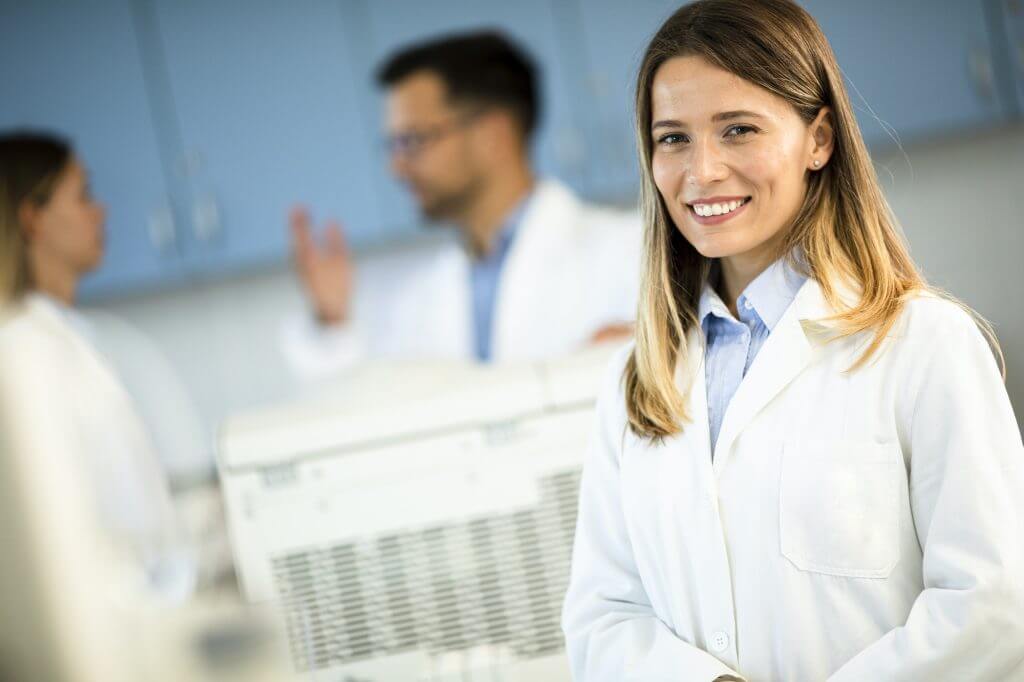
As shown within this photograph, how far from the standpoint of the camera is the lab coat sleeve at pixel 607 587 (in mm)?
1004

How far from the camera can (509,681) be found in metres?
1.18

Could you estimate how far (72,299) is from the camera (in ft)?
8.57

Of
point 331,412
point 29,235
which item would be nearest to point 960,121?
point 331,412

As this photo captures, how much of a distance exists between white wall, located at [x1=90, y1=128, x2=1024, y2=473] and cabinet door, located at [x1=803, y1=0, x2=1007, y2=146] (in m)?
0.20

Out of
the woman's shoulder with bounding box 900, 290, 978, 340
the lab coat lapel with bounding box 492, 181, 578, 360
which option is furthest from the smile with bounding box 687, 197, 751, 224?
the lab coat lapel with bounding box 492, 181, 578, 360

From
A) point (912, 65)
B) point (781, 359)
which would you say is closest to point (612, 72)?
point (912, 65)

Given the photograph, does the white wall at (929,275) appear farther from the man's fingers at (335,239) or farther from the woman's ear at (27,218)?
the woman's ear at (27,218)

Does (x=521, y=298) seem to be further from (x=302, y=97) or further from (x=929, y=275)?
(x=929, y=275)

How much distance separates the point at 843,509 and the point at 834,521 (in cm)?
1

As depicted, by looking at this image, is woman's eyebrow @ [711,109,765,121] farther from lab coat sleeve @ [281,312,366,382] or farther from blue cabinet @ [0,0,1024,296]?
lab coat sleeve @ [281,312,366,382]

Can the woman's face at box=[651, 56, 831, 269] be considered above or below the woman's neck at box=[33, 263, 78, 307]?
above

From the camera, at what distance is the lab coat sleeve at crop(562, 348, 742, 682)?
100 centimetres

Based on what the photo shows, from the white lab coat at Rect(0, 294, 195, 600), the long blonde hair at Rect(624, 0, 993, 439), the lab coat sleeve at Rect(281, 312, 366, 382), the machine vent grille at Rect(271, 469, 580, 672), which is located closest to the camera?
the long blonde hair at Rect(624, 0, 993, 439)

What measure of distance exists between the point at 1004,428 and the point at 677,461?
282 millimetres
